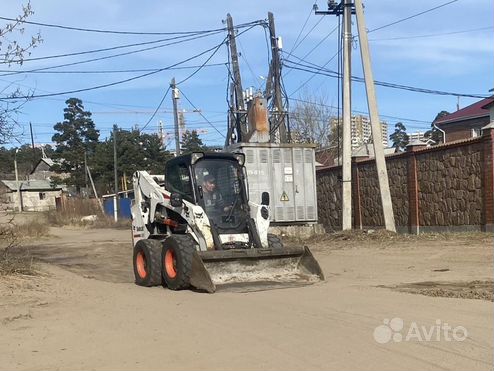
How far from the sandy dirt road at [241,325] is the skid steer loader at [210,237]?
488mm

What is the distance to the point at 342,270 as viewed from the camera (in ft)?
41.2

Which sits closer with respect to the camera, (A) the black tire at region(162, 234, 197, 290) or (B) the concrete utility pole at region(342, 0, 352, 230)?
(A) the black tire at region(162, 234, 197, 290)

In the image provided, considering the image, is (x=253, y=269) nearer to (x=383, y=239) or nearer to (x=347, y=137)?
(x=383, y=239)

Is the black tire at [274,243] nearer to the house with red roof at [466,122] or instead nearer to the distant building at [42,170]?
the house with red roof at [466,122]

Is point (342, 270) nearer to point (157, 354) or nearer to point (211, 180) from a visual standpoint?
point (211, 180)

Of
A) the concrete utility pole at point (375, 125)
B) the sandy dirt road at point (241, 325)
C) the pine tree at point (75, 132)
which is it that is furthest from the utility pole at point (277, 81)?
the pine tree at point (75, 132)

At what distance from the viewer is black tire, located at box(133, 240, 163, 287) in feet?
35.7

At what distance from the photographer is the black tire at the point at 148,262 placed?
1087 cm

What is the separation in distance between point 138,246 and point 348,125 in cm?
1085

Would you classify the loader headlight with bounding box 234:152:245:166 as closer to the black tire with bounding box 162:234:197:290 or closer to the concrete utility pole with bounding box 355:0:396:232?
the black tire with bounding box 162:234:197:290

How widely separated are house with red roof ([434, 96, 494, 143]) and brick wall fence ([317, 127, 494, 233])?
79.0 ft

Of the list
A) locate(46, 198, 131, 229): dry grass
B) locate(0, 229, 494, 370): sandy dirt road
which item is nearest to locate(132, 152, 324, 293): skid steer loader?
locate(0, 229, 494, 370): sandy dirt road

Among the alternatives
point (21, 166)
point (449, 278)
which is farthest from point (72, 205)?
point (21, 166)

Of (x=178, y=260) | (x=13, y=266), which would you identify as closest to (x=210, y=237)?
(x=178, y=260)
